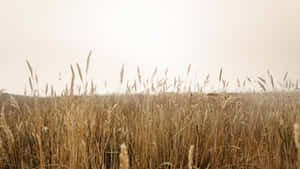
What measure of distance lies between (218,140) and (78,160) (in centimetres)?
103

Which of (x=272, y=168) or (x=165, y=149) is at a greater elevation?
(x=165, y=149)

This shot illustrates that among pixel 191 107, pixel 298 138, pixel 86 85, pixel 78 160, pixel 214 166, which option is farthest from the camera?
pixel 191 107

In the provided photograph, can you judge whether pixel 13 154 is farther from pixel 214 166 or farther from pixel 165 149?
pixel 214 166

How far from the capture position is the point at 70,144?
4.30 feet

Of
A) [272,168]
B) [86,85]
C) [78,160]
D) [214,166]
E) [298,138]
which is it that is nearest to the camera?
[298,138]

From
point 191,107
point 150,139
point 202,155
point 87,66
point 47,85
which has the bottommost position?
point 202,155

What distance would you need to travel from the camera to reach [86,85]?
167 cm

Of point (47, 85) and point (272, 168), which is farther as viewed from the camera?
point (47, 85)

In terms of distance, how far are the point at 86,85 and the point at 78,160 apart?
1.96 ft

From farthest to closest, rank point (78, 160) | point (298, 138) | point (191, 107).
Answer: point (191, 107) < point (78, 160) < point (298, 138)


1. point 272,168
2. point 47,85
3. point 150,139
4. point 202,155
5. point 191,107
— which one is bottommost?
point 272,168

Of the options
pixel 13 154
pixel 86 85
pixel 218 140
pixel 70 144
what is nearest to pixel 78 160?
pixel 70 144

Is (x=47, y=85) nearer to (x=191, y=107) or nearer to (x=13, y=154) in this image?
(x=13, y=154)

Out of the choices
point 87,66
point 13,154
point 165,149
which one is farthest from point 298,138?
point 13,154
